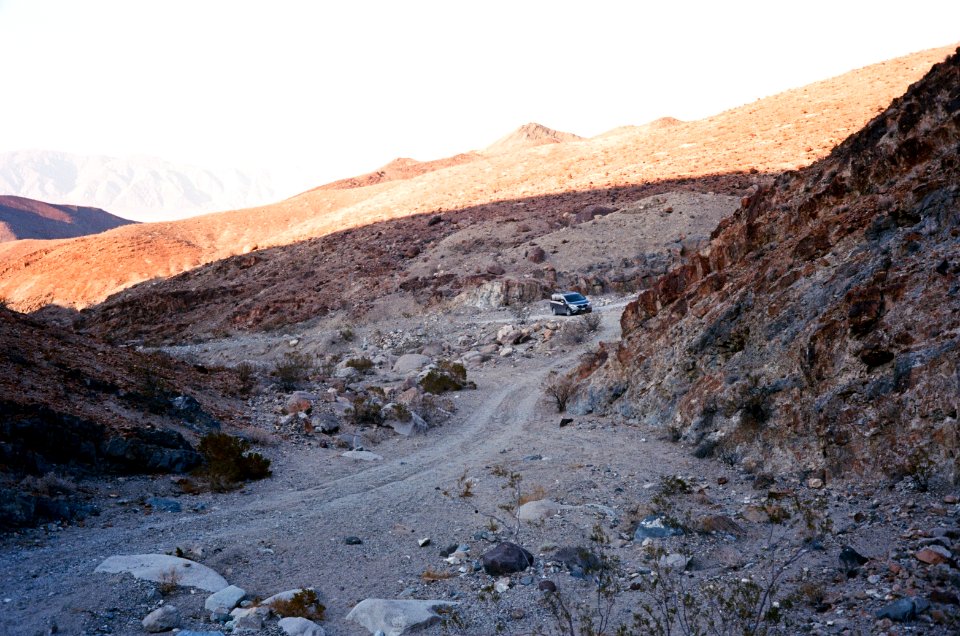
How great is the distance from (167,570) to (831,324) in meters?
9.25

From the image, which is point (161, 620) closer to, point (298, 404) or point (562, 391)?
point (298, 404)

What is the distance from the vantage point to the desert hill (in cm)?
5044

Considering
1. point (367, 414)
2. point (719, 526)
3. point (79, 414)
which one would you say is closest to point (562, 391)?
point (367, 414)

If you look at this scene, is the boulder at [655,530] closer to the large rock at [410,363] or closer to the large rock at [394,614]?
the large rock at [394,614]

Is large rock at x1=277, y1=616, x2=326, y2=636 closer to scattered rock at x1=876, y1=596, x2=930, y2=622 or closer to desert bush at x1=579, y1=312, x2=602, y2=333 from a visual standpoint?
scattered rock at x1=876, y1=596, x2=930, y2=622

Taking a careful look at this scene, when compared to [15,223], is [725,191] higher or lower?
lower

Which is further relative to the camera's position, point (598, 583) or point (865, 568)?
point (598, 583)

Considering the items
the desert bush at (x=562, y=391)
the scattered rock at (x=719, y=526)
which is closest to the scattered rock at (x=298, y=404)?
the desert bush at (x=562, y=391)

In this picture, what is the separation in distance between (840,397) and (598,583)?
14.7 ft

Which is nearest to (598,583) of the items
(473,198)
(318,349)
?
(318,349)

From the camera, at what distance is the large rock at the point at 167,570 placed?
675cm

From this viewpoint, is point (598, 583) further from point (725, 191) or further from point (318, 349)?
A: point (725, 191)

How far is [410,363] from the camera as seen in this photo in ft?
75.8

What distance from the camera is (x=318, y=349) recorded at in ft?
98.8
